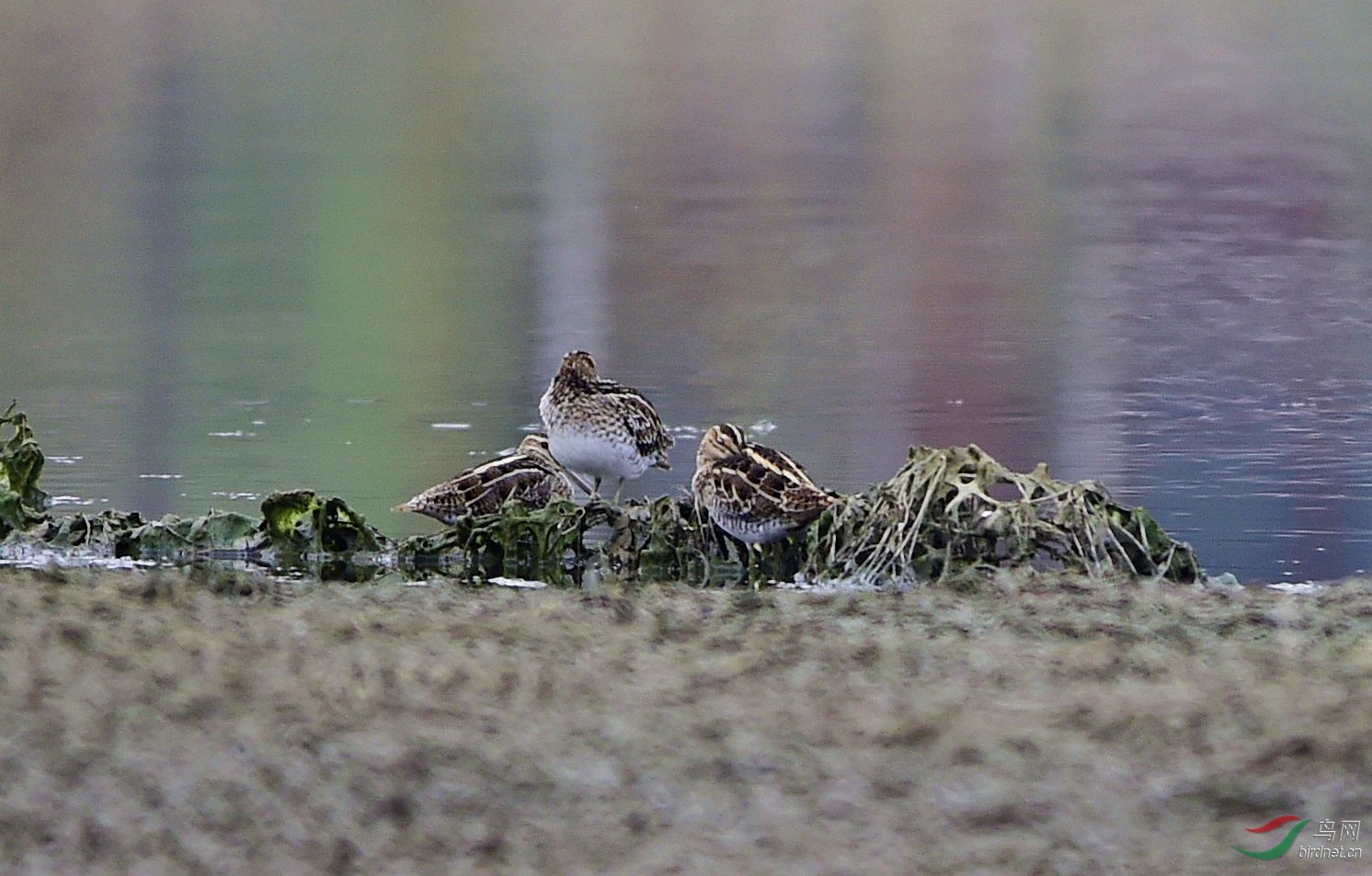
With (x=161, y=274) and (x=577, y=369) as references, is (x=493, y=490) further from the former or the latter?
(x=161, y=274)

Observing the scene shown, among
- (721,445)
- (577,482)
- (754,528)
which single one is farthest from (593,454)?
(754,528)

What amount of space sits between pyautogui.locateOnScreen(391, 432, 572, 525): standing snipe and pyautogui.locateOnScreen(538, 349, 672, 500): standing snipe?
0.08 metres

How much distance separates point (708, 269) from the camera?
15.2 m

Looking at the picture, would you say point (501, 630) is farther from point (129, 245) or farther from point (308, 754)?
point (129, 245)

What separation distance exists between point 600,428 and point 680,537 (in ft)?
2.06

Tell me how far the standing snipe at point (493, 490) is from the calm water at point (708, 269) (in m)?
0.47

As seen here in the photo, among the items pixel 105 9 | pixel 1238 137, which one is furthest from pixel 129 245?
pixel 105 9

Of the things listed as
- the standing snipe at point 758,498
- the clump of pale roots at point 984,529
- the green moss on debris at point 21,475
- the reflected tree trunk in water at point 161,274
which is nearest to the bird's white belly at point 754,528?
the standing snipe at point 758,498

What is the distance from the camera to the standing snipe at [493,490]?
290 inches

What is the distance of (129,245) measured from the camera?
16641 mm

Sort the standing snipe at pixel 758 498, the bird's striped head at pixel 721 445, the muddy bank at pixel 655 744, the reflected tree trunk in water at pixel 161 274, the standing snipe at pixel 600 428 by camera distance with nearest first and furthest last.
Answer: the muddy bank at pixel 655 744
the standing snipe at pixel 758 498
the bird's striped head at pixel 721 445
the standing snipe at pixel 600 428
the reflected tree trunk in water at pixel 161 274

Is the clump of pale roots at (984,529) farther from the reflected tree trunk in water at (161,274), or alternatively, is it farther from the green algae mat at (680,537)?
the reflected tree trunk in water at (161,274)

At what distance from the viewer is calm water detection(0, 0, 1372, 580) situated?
9.10 meters

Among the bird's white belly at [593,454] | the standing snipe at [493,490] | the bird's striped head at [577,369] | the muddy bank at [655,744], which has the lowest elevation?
the muddy bank at [655,744]
